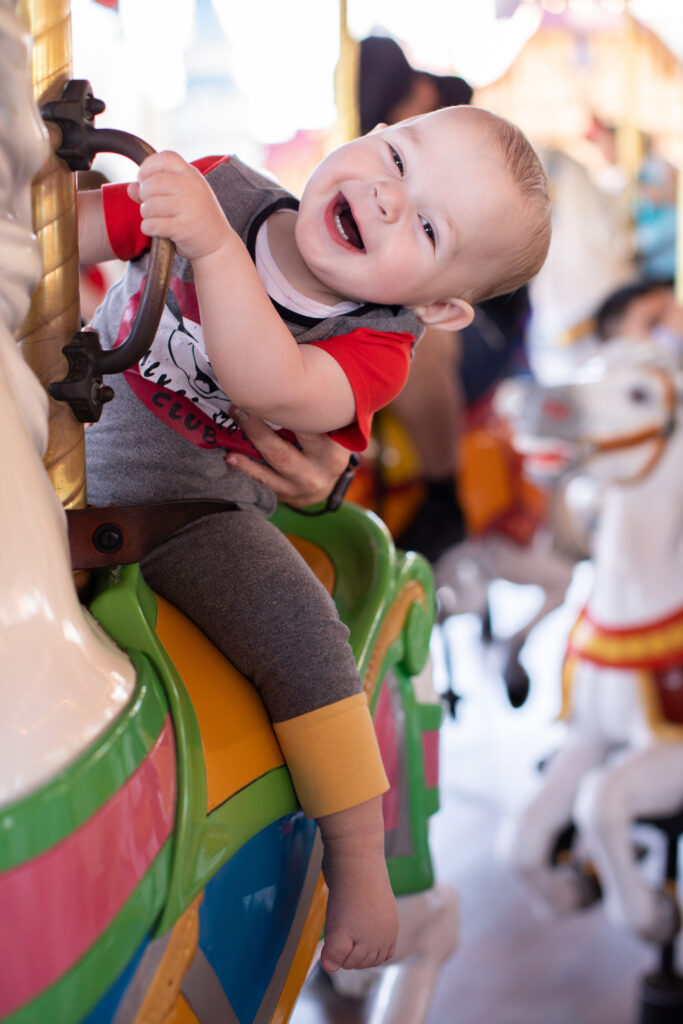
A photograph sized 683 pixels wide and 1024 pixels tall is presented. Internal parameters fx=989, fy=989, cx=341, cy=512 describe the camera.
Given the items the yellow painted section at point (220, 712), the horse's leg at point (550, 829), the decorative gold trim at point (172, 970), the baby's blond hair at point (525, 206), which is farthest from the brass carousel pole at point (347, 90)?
the decorative gold trim at point (172, 970)

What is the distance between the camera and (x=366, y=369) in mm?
623

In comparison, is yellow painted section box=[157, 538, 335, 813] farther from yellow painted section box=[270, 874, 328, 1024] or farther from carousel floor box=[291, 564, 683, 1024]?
carousel floor box=[291, 564, 683, 1024]

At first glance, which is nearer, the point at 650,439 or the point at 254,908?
the point at 254,908

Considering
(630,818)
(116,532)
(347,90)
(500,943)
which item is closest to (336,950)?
(116,532)

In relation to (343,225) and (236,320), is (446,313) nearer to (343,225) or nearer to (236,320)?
(343,225)

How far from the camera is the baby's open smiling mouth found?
628mm

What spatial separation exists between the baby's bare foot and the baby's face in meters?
0.34

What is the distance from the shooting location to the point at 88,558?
0.53 meters

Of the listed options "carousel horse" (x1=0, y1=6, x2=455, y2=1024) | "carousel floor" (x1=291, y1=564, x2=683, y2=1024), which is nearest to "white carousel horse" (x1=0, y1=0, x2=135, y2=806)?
"carousel horse" (x1=0, y1=6, x2=455, y2=1024)

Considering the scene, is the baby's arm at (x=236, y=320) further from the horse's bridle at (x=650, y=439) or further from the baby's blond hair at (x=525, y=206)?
the horse's bridle at (x=650, y=439)

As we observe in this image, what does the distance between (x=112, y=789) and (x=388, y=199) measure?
1.28 ft


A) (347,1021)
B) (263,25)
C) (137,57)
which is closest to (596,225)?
(263,25)

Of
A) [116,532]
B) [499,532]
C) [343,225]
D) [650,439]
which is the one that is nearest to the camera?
[116,532]

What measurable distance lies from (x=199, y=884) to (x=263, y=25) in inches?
127
